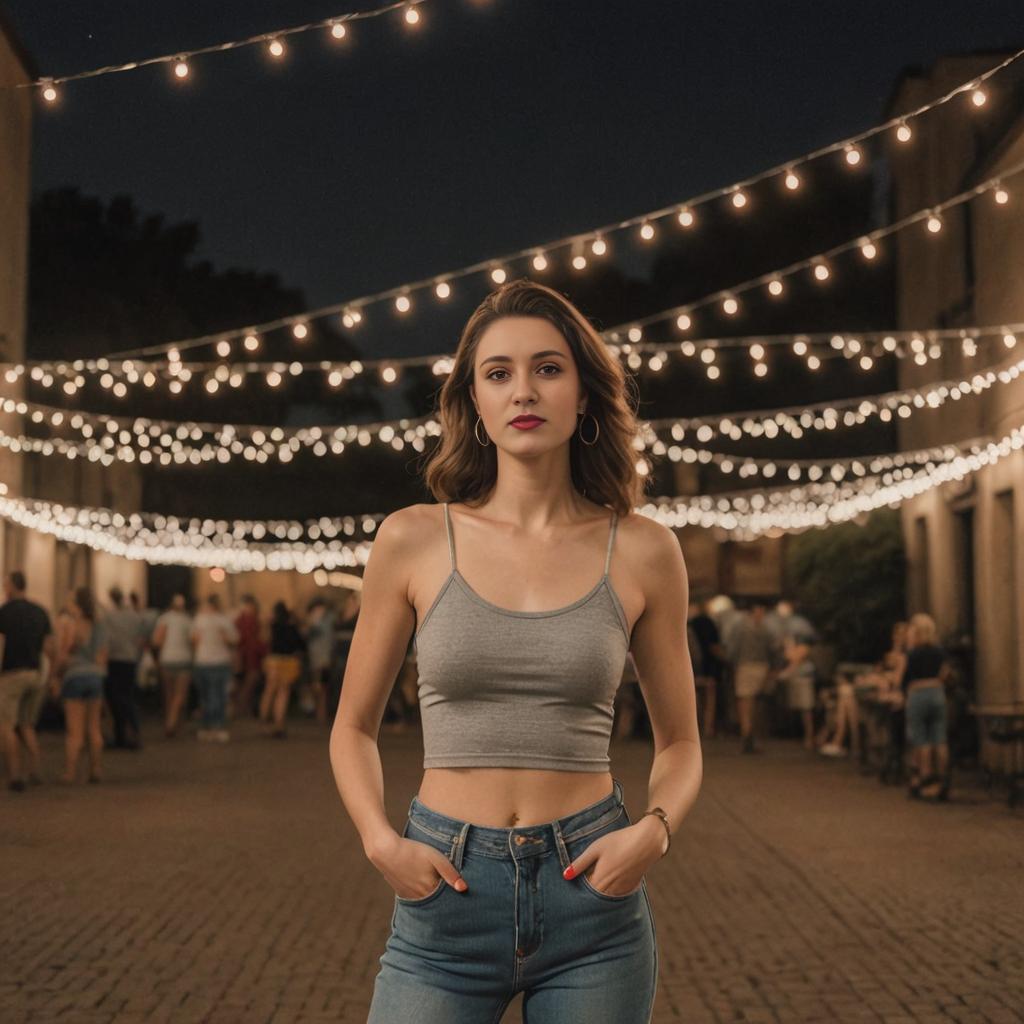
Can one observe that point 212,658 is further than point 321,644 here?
No

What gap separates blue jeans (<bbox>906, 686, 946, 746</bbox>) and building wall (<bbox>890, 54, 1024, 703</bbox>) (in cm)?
331

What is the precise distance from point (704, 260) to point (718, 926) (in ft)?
102

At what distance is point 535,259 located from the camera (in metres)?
13.5

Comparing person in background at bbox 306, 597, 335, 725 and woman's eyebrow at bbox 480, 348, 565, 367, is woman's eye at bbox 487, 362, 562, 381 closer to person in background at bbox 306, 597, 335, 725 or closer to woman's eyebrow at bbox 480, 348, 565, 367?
woman's eyebrow at bbox 480, 348, 565, 367

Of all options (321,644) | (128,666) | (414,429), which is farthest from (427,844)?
(414,429)

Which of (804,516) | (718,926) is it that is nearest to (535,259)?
(718,926)

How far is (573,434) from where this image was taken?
2.92 metres

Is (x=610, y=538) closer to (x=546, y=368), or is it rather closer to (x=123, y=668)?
(x=546, y=368)

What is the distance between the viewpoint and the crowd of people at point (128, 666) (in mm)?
14945

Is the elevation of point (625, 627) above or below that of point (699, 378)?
below

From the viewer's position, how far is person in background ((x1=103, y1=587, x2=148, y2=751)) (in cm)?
1934

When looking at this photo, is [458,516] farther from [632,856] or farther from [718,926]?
[718,926]

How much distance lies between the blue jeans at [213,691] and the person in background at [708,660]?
6308 millimetres

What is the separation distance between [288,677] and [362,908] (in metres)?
14.2
